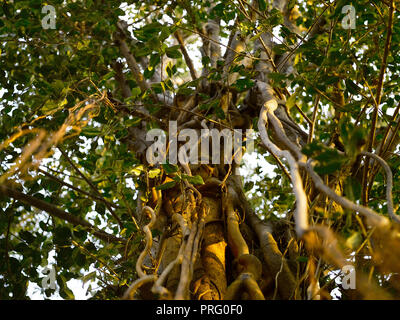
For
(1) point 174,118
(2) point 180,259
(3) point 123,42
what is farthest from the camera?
(3) point 123,42

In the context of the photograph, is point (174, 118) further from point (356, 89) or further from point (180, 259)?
point (180, 259)

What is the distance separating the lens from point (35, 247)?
2.26m

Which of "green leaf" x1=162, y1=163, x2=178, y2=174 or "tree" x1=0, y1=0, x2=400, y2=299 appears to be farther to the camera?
"green leaf" x1=162, y1=163, x2=178, y2=174

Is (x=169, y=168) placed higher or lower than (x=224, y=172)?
lower

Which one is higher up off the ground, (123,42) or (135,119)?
(123,42)

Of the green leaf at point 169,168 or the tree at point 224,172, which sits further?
the green leaf at point 169,168

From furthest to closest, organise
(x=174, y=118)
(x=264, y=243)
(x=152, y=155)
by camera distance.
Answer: (x=174, y=118)
(x=152, y=155)
(x=264, y=243)

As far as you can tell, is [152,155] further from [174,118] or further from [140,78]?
[140,78]

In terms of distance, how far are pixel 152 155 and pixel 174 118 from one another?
0.48m

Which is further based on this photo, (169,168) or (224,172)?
(224,172)

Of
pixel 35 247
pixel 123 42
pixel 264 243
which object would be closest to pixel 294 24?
pixel 123 42

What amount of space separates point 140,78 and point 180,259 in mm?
1897
